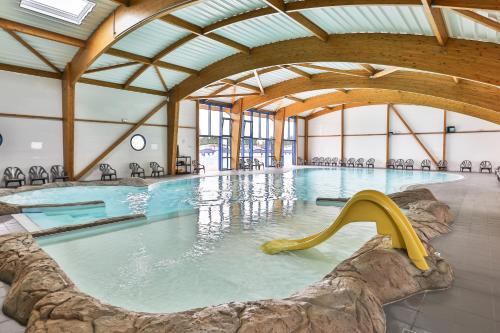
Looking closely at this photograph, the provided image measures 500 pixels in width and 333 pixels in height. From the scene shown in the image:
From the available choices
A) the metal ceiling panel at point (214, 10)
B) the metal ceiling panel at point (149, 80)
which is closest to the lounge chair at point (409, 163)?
the metal ceiling panel at point (149, 80)

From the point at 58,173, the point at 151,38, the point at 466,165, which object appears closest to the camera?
the point at 151,38

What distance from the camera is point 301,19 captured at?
7.64m

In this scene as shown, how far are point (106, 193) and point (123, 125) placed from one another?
4461 mm

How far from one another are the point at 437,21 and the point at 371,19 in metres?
1.69

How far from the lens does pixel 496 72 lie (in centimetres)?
662

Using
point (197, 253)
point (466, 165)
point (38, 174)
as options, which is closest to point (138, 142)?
point (38, 174)

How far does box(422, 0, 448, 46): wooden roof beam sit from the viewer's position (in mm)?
5359

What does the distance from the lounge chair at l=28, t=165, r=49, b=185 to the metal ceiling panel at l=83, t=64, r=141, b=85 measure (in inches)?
150

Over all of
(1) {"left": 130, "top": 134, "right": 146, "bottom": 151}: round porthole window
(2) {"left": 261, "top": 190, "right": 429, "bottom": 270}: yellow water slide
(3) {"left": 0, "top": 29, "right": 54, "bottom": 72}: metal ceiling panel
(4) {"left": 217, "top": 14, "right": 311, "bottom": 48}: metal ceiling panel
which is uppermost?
(4) {"left": 217, "top": 14, "right": 311, "bottom": 48}: metal ceiling panel

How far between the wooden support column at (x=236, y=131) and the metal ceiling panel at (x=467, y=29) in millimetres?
11821

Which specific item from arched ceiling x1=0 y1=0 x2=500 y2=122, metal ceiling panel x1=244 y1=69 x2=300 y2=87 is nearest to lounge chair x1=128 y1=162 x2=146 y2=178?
arched ceiling x1=0 y1=0 x2=500 y2=122

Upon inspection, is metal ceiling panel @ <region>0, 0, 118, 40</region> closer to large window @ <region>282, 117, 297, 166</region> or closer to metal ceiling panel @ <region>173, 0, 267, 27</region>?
metal ceiling panel @ <region>173, 0, 267, 27</region>

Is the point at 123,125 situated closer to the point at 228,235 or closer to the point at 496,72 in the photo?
the point at 228,235

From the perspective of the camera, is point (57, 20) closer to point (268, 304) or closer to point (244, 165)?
point (268, 304)
